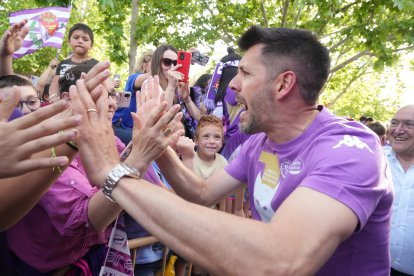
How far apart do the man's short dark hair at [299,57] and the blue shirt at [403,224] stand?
1612 mm

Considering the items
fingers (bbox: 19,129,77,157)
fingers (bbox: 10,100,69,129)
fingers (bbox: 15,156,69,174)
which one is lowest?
fingers (bbox: 15,156,69,174)

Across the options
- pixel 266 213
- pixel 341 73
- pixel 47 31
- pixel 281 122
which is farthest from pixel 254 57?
pixel 341 73

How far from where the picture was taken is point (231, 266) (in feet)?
4.35

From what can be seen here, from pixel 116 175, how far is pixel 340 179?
860mm

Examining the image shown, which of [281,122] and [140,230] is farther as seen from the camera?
[140,230]

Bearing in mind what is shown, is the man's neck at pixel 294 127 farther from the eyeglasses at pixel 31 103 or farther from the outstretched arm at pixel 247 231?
the eyeglasses at pixel 31 103

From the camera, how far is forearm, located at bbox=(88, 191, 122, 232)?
6.12ft

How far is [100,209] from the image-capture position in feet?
6.13

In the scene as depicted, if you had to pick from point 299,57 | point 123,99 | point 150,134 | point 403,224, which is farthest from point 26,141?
point 403,224

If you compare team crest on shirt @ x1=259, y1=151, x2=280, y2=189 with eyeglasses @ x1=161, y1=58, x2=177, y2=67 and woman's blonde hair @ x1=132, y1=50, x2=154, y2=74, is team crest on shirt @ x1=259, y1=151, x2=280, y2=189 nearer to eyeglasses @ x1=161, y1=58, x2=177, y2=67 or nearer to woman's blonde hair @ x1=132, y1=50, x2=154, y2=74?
eyeglasses @ x1=161, y1=58, x2=177, y2=67

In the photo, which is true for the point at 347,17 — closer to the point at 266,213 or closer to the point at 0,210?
the point at 266,213

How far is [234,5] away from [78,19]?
7.69 meters

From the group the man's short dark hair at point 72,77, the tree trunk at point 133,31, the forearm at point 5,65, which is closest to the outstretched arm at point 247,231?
the man's short dark hair at point 72,77

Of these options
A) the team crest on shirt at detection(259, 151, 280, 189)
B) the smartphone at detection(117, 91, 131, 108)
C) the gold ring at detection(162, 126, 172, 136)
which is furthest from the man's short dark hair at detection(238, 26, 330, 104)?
the smartphone at detection(117, 91, 131, 108)
